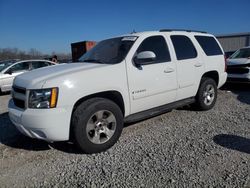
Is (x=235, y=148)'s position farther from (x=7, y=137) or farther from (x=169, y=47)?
(x=7, y=137)

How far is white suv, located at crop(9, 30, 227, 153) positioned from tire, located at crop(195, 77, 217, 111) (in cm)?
3

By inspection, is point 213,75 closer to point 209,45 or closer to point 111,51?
point 209,45

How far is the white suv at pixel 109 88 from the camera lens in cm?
299

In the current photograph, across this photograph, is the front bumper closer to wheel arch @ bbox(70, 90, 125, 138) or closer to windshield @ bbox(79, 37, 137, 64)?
wheel arch @ bbox(70, 90, 125, 138)

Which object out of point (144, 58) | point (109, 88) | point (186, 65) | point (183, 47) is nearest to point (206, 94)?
point (186, 65)

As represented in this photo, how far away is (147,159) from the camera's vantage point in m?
3.12

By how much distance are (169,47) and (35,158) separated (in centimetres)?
→ 315

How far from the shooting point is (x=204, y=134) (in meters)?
3.95

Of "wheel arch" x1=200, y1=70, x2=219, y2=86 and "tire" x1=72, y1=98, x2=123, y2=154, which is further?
"wheel arch" x1=200, y1=70, x2=219, y2=86

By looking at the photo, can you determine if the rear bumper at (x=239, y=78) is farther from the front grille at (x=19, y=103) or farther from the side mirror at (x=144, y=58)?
the front grille at (x=19, y=103)

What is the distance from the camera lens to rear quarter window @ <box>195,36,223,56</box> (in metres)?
5.09

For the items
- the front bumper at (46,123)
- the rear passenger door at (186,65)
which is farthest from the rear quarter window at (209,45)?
the front bumper at (46,123)

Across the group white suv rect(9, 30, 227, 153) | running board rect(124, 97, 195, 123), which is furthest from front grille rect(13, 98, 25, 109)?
running board rect(124, 97, 195, 123)

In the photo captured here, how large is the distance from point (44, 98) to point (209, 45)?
420 cm
